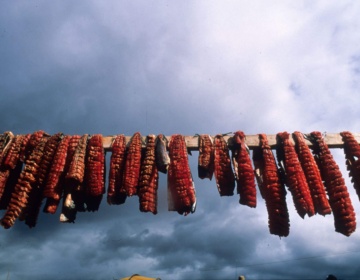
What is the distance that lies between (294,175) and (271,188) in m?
0.52

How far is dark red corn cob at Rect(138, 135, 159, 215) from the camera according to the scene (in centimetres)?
548

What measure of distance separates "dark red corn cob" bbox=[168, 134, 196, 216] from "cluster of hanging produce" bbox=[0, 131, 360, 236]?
19 mm

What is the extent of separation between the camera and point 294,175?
18.5ft

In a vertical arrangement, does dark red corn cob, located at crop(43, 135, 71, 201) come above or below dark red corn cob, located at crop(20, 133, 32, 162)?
below

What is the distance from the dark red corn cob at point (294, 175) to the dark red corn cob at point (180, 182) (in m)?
1.91

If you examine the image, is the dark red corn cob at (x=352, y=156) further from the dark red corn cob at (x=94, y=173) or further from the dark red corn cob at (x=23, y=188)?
the dark red corn cob at (x=23, y=188)

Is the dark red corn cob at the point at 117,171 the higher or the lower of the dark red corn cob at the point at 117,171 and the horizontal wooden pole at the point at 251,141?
the lower

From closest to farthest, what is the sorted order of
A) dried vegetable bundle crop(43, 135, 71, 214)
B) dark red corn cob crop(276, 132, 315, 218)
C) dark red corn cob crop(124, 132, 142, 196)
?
dark red corn cob crop(276, 132, 315, 218), dried vegetable bundle crop(43, 135, 71, 214), dark red corn cob crop(124, 132, 142, 196)

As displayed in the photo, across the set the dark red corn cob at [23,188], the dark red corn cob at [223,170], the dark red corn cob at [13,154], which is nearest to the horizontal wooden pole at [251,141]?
the dark red corn cob at [223,170]

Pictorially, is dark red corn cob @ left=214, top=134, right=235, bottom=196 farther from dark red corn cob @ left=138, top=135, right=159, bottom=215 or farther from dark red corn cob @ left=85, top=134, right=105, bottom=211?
dark red corn cob @ left=85, top=134, right=105, bottom=211

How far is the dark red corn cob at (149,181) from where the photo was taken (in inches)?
216

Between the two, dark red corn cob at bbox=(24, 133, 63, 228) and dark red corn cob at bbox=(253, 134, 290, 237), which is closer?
dark red corn cob at bbox=(253, 134, 290, 237)

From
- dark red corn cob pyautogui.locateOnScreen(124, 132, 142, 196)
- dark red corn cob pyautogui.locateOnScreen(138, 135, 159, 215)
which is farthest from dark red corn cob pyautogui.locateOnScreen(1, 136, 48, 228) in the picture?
dark red corn cob pyautogui.locateOnScreen(138, 135, 159, 215)

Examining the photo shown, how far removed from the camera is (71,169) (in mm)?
5578
